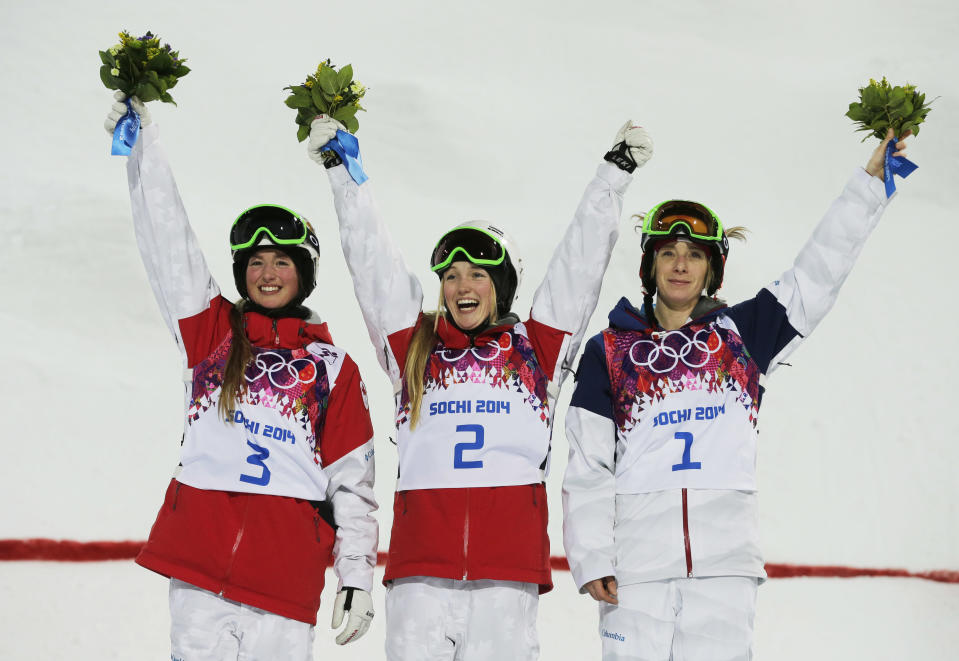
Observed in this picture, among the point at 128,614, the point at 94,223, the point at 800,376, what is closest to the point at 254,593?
the point at 128,614

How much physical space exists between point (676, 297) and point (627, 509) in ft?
2.56

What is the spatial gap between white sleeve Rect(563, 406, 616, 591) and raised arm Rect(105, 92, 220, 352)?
4.69ft

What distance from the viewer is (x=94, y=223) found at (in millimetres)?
10609

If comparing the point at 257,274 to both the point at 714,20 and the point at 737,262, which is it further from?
the point at 714,20

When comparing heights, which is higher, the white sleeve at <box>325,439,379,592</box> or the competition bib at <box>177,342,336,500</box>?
the competition bib at <box>177,342,336,500</box>

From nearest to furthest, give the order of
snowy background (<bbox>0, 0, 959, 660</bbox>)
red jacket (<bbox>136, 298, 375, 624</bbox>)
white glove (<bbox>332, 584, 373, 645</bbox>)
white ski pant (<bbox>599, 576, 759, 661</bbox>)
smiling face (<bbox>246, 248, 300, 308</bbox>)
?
white ski pant (<bbox>599, 576, 759, 661</bbox>), red jacket (<bbox>136, 298, 375, 624</bbox>), white glove (<bbox>332, 584, 373, 645</bbox>), smiling face (<bbox>246, 248, 300, 308</bbox>), snowy background (<bbox>0, 0, 959, 660</bbox>)

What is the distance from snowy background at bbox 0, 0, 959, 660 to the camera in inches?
262

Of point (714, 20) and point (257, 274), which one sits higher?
point (714, 20)

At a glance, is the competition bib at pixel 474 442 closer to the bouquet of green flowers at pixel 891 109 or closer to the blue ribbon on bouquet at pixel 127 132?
the blue ribbon on bouquet at pixel 127 132

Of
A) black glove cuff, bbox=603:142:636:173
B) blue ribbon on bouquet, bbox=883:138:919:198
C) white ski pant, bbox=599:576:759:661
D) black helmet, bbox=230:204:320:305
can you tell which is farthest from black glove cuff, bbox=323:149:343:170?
blue ribbon on bouquet, bbox=883:138:919:198

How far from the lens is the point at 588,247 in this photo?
137 inches

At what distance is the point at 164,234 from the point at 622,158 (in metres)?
1.67

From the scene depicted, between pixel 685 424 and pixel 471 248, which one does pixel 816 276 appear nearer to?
pixel 685 424

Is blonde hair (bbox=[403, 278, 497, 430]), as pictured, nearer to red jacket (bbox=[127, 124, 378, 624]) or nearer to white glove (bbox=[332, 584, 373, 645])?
red jacket (bbox=[127, 124, 378, 624])
